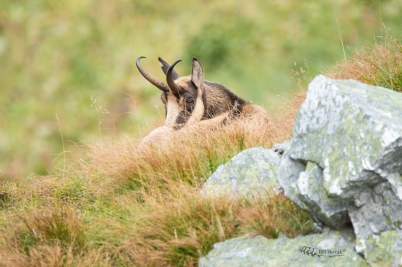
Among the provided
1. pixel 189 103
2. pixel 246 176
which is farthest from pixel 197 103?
pixel 246 176

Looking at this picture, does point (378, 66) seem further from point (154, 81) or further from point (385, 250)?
point (385, 250)

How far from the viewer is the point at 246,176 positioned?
6574 mm

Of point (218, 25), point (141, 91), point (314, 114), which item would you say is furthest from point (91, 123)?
point (314, 114)

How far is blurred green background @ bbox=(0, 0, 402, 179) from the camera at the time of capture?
20.6 meters

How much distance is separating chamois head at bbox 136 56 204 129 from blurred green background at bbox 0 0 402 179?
9579 mm

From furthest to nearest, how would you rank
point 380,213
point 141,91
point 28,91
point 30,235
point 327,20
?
point 327,20 → point 28,91 → point 141,91 → point 30,235 → point 380,213

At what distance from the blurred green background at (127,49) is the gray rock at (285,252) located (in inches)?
533

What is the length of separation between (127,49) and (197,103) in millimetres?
14580

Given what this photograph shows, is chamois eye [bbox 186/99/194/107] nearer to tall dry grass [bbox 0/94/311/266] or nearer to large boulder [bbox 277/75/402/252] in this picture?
tall dry grass [bbox 0/94/311/266]

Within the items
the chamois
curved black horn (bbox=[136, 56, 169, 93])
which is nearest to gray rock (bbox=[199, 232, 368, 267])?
the chamois

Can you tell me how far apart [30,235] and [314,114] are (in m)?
2.68

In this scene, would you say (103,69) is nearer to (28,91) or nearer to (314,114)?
(28,91)

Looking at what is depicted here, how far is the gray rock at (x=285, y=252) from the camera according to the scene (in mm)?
5324

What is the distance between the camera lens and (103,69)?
23.0 m
